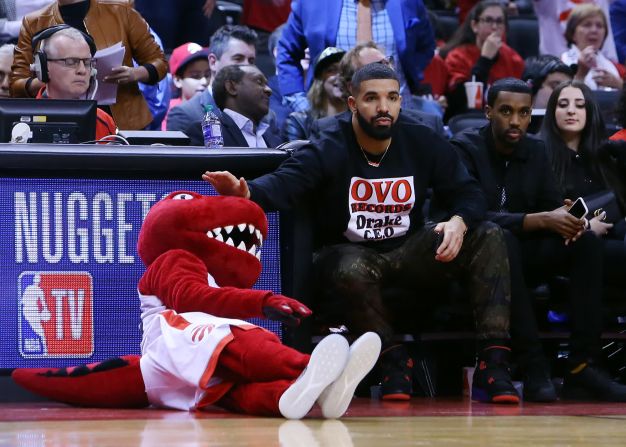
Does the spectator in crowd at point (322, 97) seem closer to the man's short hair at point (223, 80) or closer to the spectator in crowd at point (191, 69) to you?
the man's short hair at point (223, 80)

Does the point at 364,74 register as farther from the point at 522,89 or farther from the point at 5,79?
the point at 5,79

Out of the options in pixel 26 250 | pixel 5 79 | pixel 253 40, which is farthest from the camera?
pixel 253 40

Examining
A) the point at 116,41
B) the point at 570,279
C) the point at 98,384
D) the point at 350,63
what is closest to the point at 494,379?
the point at 570,279

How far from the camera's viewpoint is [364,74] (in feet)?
17.3

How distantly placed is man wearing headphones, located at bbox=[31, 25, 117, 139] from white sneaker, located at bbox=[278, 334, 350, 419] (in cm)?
241

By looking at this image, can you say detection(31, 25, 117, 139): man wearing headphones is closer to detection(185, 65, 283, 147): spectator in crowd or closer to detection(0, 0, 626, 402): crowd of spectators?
detection(0, 0, 626, 402): crowd of spectators

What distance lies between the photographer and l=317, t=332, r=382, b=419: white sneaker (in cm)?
393

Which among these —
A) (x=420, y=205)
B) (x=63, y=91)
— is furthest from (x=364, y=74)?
(x=63, y=91)

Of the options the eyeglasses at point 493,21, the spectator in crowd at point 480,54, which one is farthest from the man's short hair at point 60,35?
the eyeglasses at point 493,21

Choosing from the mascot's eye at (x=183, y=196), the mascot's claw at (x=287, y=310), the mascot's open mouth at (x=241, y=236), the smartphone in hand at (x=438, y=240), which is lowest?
the mascot's claw at (x=287, y=310)

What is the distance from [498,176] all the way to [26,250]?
7.27ft

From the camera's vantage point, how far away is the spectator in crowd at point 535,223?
5.31 meters

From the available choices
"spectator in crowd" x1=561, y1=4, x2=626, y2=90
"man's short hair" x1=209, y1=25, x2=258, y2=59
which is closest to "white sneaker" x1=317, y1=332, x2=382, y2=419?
"man's short hair" x1=209, y1=25, x2=258, y2=59

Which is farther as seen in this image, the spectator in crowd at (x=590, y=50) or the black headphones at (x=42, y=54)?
the spectator in crowd at (x=590, y=50)
